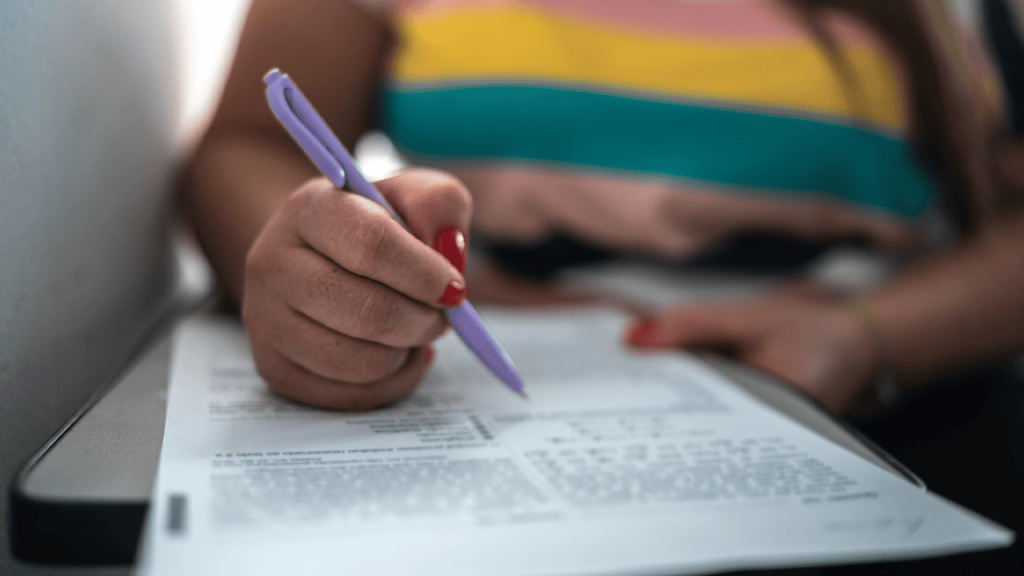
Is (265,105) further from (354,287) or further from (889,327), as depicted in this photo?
(889,327)

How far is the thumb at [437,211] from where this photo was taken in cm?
31

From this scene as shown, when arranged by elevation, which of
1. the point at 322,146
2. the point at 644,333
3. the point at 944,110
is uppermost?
the point at 944,110

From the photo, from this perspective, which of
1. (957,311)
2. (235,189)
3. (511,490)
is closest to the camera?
(511,490)

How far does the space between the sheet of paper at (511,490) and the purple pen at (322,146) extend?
55 mm

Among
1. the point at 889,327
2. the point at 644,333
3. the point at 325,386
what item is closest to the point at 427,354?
the point at 325,386

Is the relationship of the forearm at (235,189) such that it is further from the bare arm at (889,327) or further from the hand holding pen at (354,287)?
the bare arm at (889,327)

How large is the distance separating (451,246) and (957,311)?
538mm

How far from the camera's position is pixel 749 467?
0.30m

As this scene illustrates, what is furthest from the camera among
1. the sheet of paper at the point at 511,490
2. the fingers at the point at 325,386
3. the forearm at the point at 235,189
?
the forearm at the point at 235,189

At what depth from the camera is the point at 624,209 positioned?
62 centimetres

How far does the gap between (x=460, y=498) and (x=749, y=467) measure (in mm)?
134

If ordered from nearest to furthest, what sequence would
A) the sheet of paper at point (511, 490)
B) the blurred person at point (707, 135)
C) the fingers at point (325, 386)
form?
the sheet of paper at point (511, 490)
the fingers at point (325, 386)
the blurred person at point (707, 135)

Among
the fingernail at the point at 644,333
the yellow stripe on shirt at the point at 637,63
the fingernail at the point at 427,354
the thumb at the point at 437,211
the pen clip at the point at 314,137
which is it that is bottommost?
the fingernail at the point at 644,333

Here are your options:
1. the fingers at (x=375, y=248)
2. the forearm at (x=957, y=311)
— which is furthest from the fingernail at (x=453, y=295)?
the forearm at (x=957, y=311)
